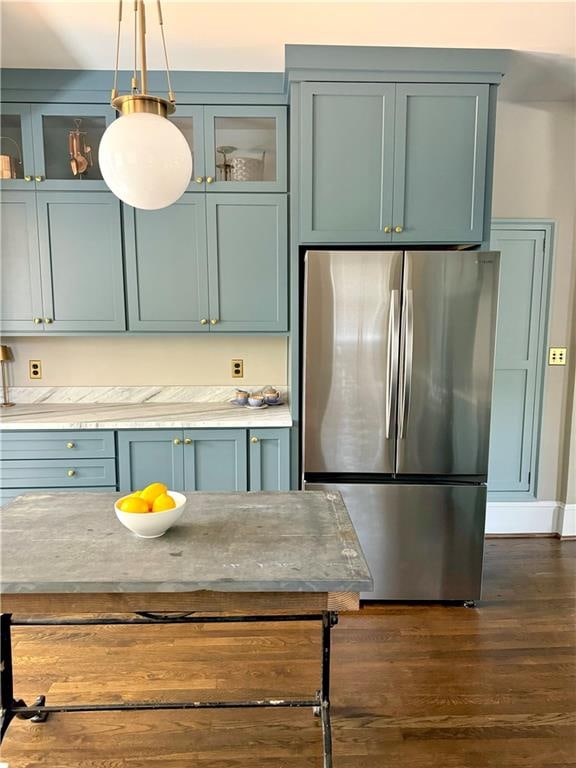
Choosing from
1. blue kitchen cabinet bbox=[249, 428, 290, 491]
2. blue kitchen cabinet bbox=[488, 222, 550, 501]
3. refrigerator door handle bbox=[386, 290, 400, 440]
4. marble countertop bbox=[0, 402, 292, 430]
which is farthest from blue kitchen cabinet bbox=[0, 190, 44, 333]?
blue kitchen cabinet bbox=[488, 222, 550, 501]

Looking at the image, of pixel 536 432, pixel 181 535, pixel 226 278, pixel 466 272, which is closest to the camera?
pixel 181 535

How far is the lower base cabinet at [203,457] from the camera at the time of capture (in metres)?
2.71

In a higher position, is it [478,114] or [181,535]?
[478,114]

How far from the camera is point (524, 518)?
3.52 m

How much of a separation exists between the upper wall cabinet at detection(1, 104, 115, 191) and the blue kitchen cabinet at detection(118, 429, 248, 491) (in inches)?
56.5

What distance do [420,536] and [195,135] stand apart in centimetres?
248

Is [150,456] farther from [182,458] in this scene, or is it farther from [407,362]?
[407,362]

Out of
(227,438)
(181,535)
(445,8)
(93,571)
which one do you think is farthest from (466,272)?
(93,571)

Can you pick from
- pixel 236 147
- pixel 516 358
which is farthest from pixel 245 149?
pixel 516 358

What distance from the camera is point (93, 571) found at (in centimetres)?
127

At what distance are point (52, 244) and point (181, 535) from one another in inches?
82.7

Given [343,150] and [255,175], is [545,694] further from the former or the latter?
[255,175]

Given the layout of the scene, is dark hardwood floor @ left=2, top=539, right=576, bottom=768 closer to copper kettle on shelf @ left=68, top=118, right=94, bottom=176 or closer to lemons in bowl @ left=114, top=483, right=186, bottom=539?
lemons in bowl @ left=114, top=483, right=186, bottom=539

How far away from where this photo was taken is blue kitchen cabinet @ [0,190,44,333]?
2.82 m
